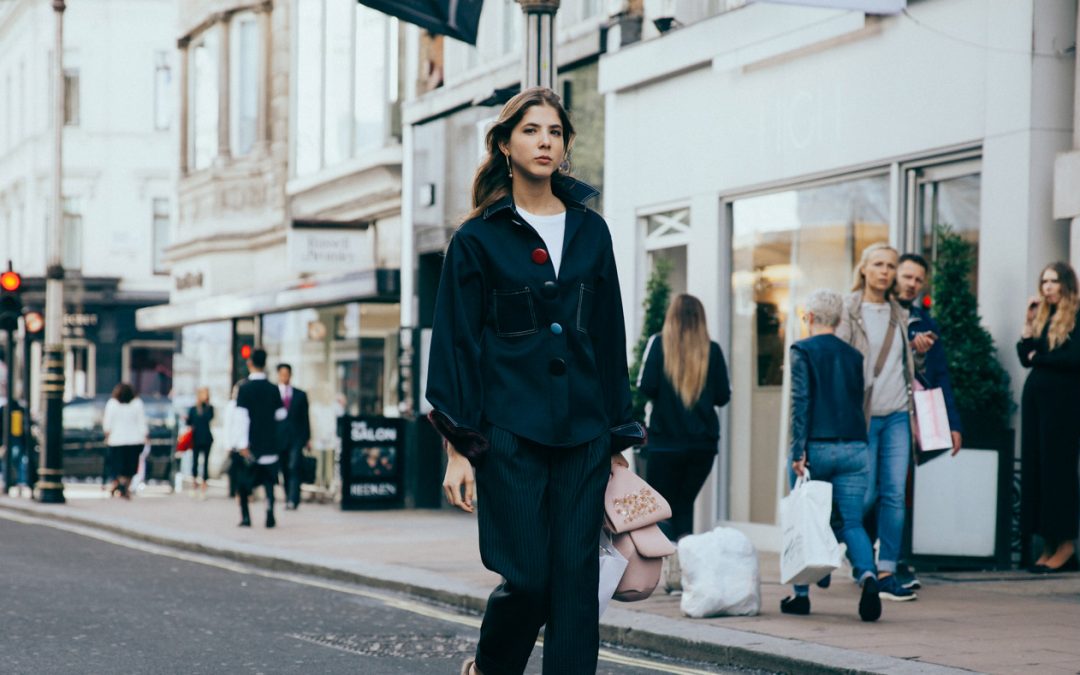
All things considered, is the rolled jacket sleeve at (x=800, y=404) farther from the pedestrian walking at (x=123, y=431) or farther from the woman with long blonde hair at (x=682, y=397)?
the pedestrian walking at (x=123, y=431)

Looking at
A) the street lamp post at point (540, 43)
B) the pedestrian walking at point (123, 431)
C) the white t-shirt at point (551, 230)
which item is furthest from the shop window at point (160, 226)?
the white t-shirt at point (551, 230)

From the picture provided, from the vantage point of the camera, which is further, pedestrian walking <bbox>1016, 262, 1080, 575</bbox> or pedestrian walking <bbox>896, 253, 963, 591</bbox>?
pedestrian walking <bbox>1016, 262, 1080, 575</bbox>

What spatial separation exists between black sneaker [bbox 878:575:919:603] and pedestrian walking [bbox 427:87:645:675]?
4974 millimetres

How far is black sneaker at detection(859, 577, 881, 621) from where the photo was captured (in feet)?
28.6

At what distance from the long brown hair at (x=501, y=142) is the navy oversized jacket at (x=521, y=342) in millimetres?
111

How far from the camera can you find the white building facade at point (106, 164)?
47.2 metres

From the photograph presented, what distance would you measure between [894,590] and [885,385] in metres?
1.13

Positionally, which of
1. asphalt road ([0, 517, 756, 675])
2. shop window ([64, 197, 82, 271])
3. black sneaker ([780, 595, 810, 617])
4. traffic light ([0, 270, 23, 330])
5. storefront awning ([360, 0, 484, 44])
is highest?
shop window ([64, 197, 82, 271])

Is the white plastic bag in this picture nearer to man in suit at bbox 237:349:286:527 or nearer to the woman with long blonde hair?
the woman with long blonde hair

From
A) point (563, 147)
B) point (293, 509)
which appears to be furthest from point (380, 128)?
point (563, 147)

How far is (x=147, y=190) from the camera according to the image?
4781 centimetres

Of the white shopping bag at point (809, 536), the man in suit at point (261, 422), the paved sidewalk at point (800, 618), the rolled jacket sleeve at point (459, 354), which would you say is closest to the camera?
the rolled jacket sleeve at point (459, 354)

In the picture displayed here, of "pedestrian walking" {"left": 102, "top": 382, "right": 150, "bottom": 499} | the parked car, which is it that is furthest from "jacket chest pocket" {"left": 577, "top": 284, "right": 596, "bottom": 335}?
the parked car

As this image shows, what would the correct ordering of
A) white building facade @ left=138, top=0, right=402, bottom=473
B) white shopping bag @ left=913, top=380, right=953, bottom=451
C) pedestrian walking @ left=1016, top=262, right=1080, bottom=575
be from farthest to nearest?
white building facade @ left=138, top=0, right=402, bottom=473
pedestrian walking @ left=1016, top=262, right=1080, bottom=575
white shopping bag @ left=913, top=380, right=953, bottom=451
